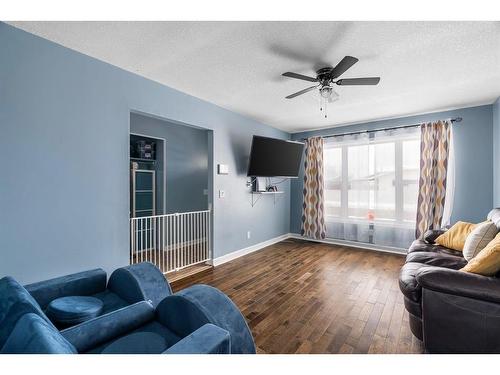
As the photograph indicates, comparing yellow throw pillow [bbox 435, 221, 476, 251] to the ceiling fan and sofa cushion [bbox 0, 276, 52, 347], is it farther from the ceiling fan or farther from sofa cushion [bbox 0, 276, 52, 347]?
sofa cushion [bbox 0, 276, 52, 347]

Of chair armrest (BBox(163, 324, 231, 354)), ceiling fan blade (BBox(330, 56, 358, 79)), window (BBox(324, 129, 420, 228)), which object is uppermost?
ceiling fan blade (BBox(330, 56, 358, 79))

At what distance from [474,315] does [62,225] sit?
3.17 m

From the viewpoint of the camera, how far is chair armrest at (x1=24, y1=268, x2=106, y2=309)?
1602 millimetres

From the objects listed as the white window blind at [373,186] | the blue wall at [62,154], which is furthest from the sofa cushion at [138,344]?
the white window blind at [373,186]

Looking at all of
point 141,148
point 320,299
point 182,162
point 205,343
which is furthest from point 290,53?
point 182,162

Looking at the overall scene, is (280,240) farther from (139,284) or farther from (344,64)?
(344,64)

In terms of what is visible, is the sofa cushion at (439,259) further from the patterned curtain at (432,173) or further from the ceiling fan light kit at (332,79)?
the ceiling fan light kit at (332,79)

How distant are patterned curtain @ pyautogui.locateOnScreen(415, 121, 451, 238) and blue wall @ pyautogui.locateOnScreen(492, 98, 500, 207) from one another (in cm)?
50

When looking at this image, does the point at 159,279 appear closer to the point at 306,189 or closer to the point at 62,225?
the point at 62,225

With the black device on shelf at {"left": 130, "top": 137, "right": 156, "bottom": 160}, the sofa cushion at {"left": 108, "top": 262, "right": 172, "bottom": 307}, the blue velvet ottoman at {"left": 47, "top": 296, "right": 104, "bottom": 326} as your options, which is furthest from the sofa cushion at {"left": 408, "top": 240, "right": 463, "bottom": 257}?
the black device on shelf at {"left": 130, "top": 137, "right": 156, "bottom": 160}

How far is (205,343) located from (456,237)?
122 inches

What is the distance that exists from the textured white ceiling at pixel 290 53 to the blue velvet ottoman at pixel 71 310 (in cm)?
198

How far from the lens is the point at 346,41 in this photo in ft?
6.45

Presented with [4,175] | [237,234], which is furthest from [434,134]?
[4,175]
